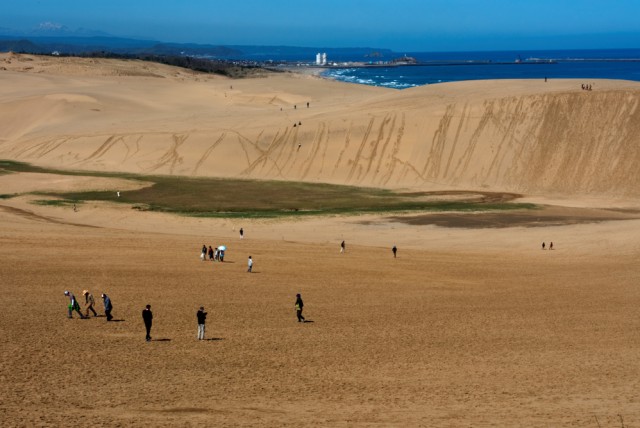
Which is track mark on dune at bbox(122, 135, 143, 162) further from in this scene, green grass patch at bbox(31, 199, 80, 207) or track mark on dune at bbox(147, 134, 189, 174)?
green grass patch at bbox(31, 199, 80, 207)

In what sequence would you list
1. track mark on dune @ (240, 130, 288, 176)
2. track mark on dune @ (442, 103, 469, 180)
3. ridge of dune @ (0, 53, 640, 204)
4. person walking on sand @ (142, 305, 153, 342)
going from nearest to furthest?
person walking on sand @ (142, 305, 153, 342)
ridge of dune @ (0, 53, 640, 204)
track mark on dune @ (442, 103, 469, 180)
track mark on dune @ (240, 130, 288, 176)

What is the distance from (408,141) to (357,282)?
29423 mm

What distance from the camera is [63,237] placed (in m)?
28.3

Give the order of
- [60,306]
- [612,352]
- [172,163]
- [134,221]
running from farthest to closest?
[172,163], [134,221], [60,306], [612,352]

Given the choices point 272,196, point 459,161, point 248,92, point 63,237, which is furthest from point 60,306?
point 248,92

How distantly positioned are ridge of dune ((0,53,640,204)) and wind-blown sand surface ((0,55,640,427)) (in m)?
0.16

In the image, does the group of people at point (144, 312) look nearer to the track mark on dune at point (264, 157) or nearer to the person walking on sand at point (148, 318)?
the person walking on sand at point (148, 318)

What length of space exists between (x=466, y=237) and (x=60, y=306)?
17.0 meters

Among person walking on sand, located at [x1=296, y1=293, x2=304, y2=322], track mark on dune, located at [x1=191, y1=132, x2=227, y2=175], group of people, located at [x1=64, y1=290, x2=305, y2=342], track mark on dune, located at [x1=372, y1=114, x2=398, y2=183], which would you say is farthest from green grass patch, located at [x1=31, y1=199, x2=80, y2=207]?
person walking on sand, located at [x1=296, y1=293, x2=304, y2=322]

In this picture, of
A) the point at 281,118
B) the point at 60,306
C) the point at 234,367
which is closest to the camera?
the point at 234,367

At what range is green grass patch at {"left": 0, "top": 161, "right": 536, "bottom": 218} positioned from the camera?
3838 centimetres

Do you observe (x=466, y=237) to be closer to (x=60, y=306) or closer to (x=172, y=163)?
(x=60, y=306)

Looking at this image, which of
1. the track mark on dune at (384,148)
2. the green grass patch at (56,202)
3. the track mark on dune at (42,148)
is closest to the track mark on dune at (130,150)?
the track mark on dune at (42,148)

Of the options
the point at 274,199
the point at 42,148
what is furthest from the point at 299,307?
the point at 42,148
